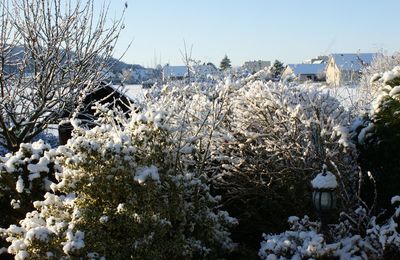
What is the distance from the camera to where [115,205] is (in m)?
5.19

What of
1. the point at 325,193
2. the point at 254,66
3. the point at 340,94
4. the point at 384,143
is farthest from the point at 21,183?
the point at 254,66

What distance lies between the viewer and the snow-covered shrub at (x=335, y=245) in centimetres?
482

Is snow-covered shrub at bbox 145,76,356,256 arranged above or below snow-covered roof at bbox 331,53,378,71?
below

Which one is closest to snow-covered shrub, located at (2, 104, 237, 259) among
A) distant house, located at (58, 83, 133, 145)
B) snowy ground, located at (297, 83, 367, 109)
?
distant house, located at (58, 83, 133, 145)

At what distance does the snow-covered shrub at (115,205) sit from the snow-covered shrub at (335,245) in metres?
0.82

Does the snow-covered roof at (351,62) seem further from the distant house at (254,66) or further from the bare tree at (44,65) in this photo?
the bare tree at (44,65)

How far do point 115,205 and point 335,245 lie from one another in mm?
2301

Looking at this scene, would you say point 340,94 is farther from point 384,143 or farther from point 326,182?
point 326,182

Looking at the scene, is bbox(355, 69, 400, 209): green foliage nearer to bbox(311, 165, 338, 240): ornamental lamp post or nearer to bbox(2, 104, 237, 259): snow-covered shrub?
bbox(311, 165, 338, 240): ornamental lamp post

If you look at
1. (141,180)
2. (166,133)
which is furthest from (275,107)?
(141,180)

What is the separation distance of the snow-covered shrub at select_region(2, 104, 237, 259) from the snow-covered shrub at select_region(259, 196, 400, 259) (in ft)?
2.71

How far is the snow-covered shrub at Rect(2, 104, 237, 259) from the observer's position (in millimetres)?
5008

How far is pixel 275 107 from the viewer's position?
7.65 meters

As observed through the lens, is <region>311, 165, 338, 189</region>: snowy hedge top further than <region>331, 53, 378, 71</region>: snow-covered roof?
No
